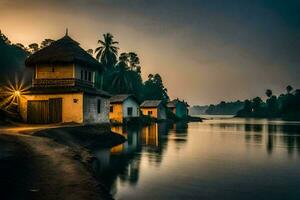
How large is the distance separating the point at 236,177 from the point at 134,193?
21.0 ft

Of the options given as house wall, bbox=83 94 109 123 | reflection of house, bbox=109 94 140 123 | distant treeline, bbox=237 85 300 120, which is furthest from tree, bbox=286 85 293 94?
house wall, bbox=83 94 109 123

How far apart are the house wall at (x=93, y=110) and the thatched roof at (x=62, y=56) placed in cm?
447

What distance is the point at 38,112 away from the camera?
31.0 m

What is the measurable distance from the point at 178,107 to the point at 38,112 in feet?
279

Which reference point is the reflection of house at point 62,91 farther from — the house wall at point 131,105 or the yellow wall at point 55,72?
the house wall at point 131,105

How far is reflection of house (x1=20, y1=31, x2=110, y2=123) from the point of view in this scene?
99.6ft

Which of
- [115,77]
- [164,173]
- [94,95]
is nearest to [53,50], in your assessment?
[94,95]

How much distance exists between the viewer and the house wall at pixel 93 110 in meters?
30.5

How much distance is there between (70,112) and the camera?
30.2m

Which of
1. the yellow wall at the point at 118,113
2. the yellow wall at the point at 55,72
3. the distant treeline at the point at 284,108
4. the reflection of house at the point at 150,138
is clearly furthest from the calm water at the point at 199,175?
the distant treeline at the point at 284,108

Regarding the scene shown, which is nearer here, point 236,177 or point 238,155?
point 236,177

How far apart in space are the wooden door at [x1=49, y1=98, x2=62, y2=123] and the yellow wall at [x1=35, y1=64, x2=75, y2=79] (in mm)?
3445

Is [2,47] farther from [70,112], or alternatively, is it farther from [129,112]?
[70,112]

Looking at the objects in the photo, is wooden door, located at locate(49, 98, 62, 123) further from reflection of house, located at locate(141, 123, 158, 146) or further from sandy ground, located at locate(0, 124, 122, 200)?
sandy ground, located at locate(0, 124, 122, 200)
